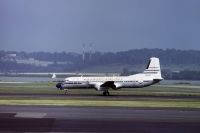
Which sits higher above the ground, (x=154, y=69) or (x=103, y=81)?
(x=154, y=69)

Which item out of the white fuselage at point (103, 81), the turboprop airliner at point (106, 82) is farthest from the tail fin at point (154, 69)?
the white fuselage at point (103, 81)

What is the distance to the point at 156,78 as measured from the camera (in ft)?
252

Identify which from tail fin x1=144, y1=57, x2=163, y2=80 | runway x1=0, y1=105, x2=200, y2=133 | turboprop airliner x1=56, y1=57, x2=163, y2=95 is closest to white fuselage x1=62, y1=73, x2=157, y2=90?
turboprop airliner x1=56, y1=57, x2=163, y2=95

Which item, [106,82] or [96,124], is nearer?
[96,124]

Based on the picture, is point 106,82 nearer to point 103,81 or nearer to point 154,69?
point 103,81

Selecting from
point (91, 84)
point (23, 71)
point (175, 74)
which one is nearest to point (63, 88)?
point (91, 84)

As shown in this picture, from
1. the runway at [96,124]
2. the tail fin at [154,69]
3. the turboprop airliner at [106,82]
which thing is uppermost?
the tail fin at [154,69]

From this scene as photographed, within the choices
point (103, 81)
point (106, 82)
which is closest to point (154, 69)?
point (103, 81)

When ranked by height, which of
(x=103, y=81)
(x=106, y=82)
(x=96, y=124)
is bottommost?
(x=96, y=124)

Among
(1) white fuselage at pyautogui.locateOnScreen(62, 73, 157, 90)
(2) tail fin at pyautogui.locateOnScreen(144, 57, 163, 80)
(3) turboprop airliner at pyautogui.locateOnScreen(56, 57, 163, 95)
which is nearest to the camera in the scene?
(3) turboprop airliner at pyautogui.locateOnScreen(56, 57, 163, 95)

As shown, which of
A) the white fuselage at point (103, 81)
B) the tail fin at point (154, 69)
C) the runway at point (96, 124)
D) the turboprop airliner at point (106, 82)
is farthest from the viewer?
the tail fin at point (154, 69)

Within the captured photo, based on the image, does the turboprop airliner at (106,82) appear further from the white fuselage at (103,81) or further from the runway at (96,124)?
the runway at (96,124)

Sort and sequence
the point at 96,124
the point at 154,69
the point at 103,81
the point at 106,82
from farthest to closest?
the point at 154,69, the point at 103,81, the point at 106,82, the point at 96,124

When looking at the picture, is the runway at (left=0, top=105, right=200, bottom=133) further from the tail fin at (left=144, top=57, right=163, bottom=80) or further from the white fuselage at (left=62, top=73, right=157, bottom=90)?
the tail fin at (left=144, top=57, right=163, bottom=80)
